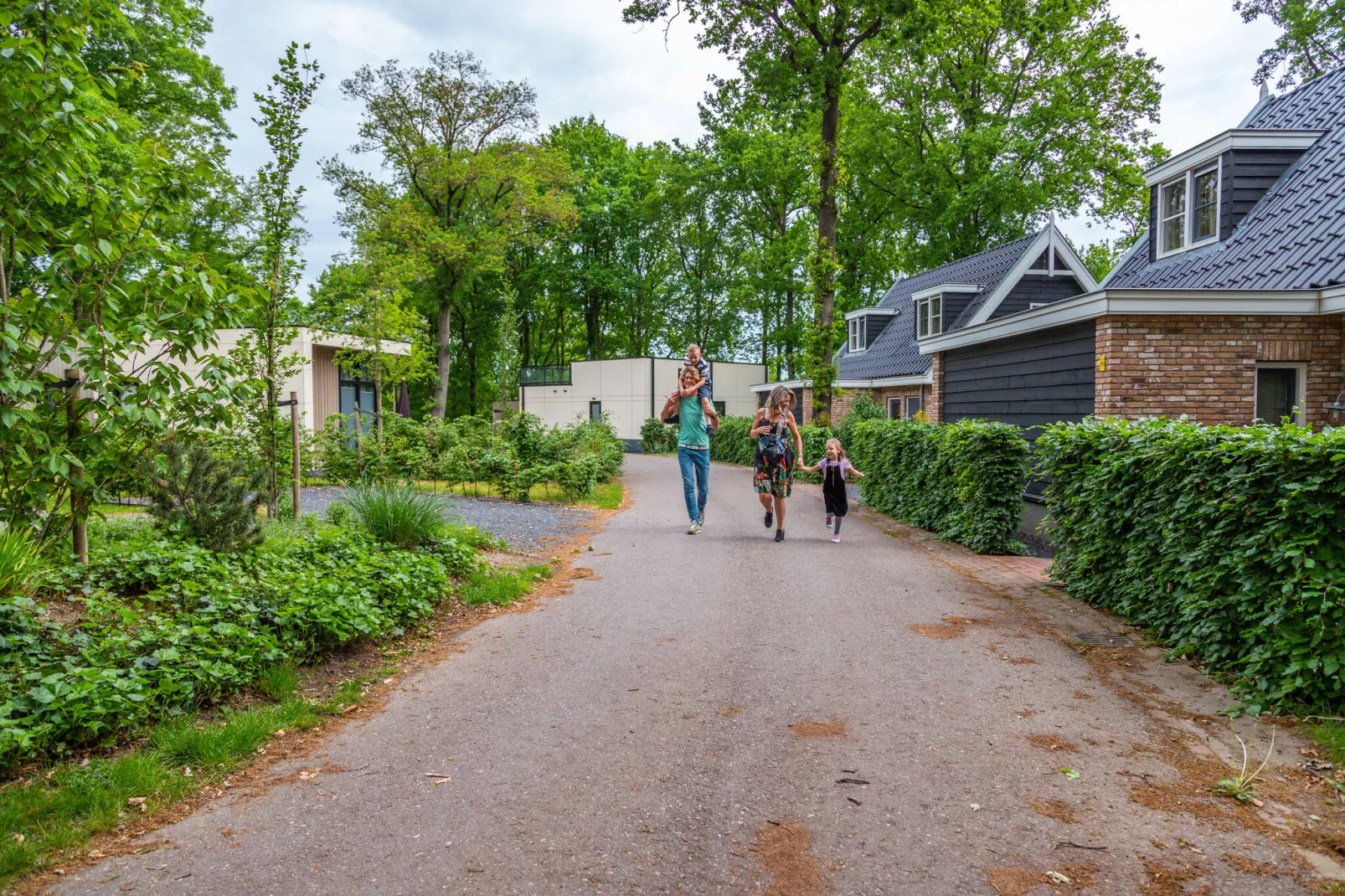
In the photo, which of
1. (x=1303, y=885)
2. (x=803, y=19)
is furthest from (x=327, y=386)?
(x=1303, y=885)

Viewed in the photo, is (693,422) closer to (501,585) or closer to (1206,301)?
(501,585)

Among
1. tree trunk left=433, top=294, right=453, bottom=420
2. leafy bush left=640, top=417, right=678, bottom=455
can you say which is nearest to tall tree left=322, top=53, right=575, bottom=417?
tree trunk left=433, top=294, right=453, bottom=420

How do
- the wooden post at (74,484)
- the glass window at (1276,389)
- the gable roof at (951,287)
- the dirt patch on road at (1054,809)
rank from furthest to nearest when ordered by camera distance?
the gable roof at (951,287) → the glass window at (1276,389) → the wooden post at (74,484) → the dirt patch on road at (1054,809)

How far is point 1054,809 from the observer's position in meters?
3.24

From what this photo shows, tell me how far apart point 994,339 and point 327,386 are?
20507 millimetres

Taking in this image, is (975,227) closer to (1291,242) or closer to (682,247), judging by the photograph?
(682,247)

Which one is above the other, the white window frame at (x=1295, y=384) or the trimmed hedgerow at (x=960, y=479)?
the white window frame at (x=1295, y=384)

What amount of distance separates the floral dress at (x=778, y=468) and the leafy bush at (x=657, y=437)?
99.2 feet

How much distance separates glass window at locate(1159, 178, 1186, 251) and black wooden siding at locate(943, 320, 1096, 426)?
128 inches

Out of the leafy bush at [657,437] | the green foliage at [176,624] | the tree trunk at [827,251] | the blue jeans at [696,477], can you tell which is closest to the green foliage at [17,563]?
the green foliage at [176,624]

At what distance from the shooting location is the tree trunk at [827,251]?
20.3 m

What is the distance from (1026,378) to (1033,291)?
37.8ft

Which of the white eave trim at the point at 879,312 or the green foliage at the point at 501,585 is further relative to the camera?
the white eave trim at the point at 879,312

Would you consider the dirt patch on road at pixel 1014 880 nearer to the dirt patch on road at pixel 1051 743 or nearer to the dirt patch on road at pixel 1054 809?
the dirt patch on road at pixel 1054 809
